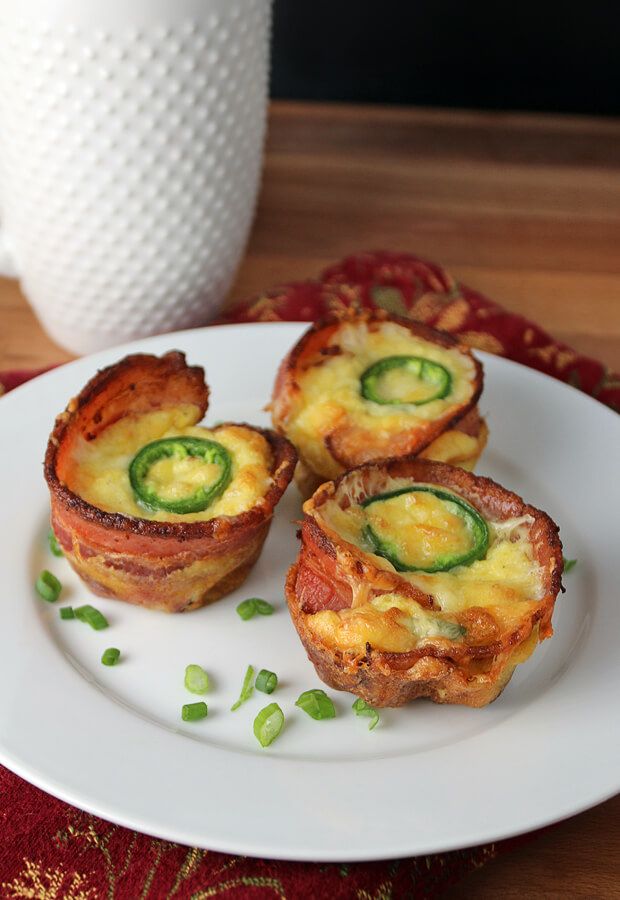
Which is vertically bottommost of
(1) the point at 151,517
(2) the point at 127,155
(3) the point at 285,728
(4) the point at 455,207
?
(4) the point at 455,207

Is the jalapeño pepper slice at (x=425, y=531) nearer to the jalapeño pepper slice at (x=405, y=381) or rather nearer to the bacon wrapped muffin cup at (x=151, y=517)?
the bacon wrapped muffin cup at (x=151, y=517)

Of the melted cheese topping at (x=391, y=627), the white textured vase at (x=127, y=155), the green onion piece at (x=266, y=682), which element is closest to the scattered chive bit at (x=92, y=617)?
the green onion piece at (x=266, y=682)

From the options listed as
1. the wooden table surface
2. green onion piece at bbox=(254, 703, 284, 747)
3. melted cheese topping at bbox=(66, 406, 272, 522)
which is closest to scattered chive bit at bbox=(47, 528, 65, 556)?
melted cheese topping at bbox=(66, 406, 272, 522)

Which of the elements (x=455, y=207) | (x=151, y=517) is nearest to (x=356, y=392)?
(x=151, y=517)

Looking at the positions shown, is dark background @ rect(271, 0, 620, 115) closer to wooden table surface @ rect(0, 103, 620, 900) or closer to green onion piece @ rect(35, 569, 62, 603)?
wooden table surface @ rect(0, 103, 620, 900)

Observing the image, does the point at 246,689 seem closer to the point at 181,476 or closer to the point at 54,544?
the point at 181,476

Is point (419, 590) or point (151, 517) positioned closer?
point (419, 590)

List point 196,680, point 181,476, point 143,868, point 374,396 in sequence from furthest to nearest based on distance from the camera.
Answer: point 374,396
point 181,476
point 196,680
point 143,868
